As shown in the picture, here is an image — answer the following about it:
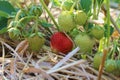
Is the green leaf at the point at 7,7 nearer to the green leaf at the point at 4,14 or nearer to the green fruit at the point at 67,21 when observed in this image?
the green leaf at the point at 4,14

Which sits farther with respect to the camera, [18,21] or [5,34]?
[5,34]

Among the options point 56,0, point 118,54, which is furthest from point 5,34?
point 118,54

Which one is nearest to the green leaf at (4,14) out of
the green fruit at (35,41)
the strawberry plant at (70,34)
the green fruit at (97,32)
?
the strawberry plant at (70,34)

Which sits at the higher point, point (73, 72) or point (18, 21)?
point (18, 21)

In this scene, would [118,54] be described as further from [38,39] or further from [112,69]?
[38,39]

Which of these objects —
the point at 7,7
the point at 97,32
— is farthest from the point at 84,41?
the point at 7,7
